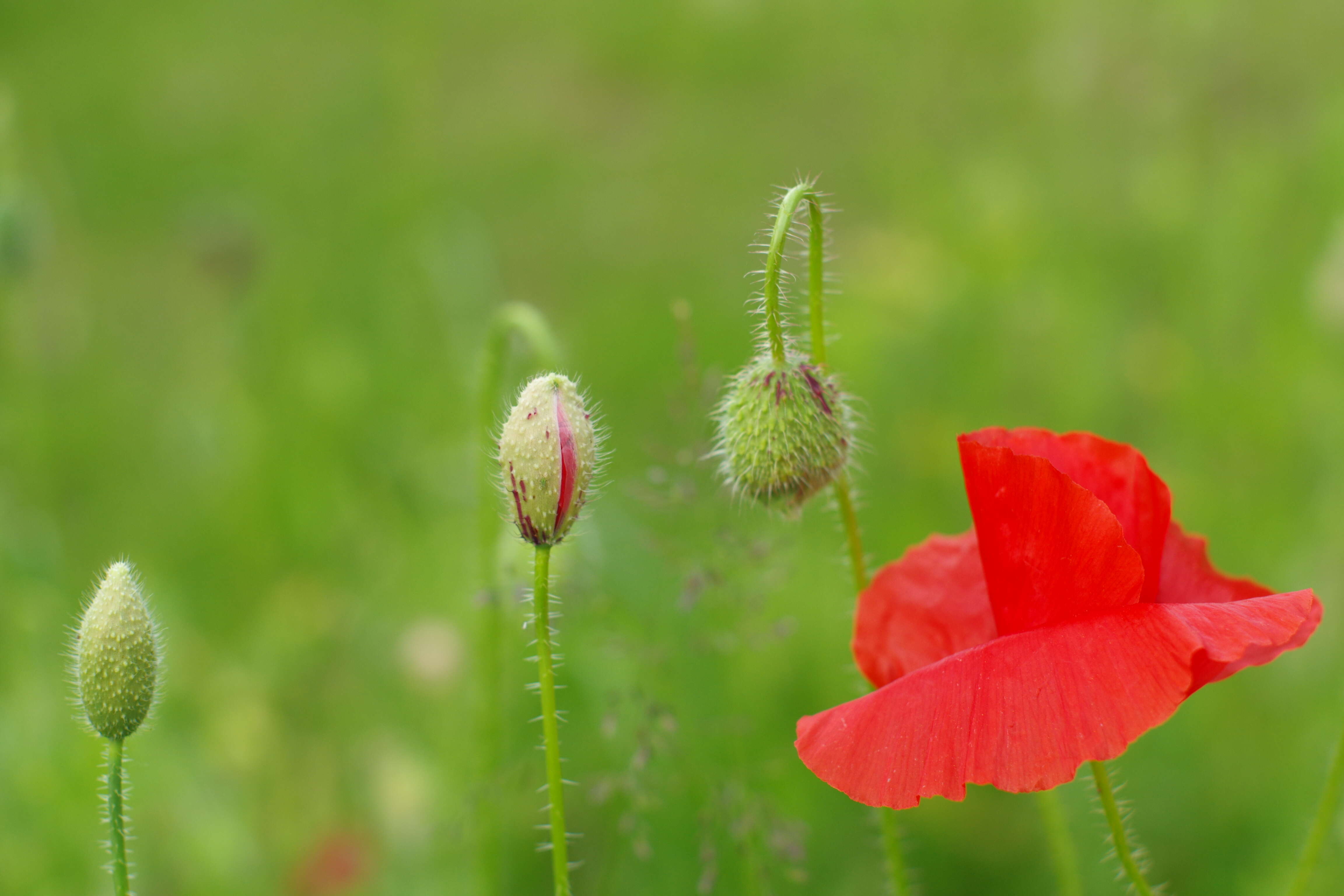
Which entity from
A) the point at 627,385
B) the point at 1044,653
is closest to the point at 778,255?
the point at 1044,653

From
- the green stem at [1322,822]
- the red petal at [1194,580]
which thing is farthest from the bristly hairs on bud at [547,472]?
the green stem at [1322,822]

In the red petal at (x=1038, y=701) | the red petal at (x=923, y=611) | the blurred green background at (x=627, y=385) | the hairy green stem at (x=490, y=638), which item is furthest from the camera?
the blurred green background at (x=627, y=385)

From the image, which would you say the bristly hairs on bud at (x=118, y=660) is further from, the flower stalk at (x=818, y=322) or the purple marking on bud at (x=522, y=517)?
the flower stalk at (x=818, y=322)

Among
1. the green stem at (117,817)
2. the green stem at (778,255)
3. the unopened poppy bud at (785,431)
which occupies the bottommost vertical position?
the green stem at (117,817)

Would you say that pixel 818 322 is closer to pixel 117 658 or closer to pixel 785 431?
pixel 785 431

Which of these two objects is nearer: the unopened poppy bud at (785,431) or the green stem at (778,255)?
the green stem at (778,255)

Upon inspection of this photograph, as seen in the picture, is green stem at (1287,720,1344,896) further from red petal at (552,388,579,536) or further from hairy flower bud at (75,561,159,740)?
hairy flower bud at (75,561,159,740)

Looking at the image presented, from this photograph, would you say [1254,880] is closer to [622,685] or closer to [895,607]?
[622,685]

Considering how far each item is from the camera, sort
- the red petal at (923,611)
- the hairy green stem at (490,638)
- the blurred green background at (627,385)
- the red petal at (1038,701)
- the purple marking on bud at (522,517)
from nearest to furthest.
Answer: the red petal at (1038,701) → the purple marking on bud at (522,517) → the red petal at (923,611) → the hairy green stem at (490,638) → the blurred green background at (627,385)
